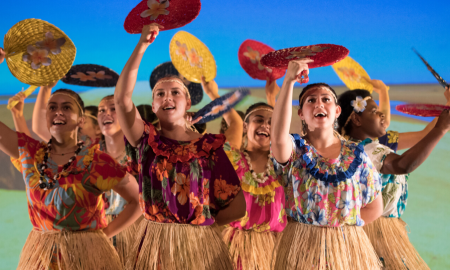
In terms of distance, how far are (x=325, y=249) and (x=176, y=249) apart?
2.02 ft

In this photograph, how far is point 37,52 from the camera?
1.78 meters

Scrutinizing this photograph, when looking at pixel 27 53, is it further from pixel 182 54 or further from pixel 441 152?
pixel 441 152

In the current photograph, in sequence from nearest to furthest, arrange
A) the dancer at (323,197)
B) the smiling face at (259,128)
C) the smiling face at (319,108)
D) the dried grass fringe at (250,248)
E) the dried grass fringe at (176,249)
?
the dried grass fringe at (176,249) < the dancer at (323,197) < the smiling face at (319,108) < the dried grass fringe at (250,248) < the smiling face at (259,128)

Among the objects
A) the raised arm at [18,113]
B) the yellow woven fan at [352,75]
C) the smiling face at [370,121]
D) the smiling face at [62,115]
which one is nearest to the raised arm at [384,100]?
the yellow woven fan at [352,75]

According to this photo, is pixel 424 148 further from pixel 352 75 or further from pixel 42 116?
pixel 42 116

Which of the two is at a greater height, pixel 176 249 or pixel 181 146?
pixel 181 146

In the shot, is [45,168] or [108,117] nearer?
[45,168]

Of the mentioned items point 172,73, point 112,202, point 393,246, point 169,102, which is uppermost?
point 172,73

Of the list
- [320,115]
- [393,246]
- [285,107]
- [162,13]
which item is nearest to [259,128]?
[320,115]

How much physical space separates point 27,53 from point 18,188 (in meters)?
2.89

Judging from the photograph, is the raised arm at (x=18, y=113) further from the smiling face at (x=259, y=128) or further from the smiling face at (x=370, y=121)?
the smiling face at (x=370, y=121)

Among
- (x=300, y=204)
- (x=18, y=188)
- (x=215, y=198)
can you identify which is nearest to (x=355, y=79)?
(x=300, y=204)

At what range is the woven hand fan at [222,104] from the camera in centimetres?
196

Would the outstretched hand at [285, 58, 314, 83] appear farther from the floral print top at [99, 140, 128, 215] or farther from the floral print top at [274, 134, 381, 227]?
the floral print top at [99, 140, 128, 215]
